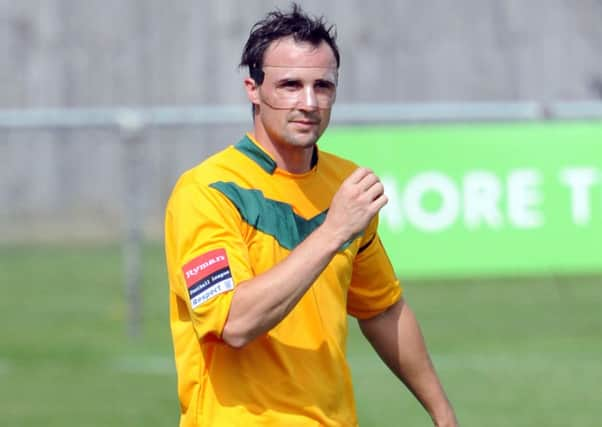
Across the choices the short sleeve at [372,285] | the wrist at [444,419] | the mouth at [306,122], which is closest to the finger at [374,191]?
the mouth at [306,122]

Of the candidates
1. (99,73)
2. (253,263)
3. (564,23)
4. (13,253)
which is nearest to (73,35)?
(99,73)

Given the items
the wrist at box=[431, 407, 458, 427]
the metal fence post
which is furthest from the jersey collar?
the metal fence post

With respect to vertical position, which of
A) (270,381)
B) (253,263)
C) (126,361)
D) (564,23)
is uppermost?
(564,23)

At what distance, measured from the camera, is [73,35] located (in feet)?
50.4

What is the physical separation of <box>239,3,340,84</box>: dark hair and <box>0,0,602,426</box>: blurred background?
3978 mm

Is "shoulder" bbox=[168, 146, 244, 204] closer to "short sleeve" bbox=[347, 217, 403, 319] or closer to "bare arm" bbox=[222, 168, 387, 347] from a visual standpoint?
"bare arm" bbox=[222, 168, 387, 347]

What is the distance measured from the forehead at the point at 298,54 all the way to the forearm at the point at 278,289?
0.51 metres

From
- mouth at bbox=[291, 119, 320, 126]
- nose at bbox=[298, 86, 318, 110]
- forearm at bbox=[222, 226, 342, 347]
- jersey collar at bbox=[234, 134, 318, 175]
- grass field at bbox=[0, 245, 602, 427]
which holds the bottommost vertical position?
grass field at bbox=[0, 245, 602, 427]

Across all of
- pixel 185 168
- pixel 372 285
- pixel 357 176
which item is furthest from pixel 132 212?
pixel 357 176

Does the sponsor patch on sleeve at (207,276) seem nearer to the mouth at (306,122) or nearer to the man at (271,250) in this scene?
the man at (271,250)

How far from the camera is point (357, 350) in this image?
9.77m

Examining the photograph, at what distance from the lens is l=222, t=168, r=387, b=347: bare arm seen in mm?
3414

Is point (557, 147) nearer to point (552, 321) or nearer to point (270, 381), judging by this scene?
point (552, 321)

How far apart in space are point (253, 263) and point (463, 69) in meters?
11.7
